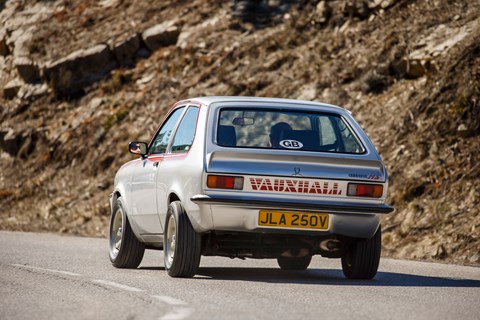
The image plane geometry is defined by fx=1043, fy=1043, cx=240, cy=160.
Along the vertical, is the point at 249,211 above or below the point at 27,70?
above

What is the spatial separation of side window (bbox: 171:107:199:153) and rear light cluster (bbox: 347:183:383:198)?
1610 mm

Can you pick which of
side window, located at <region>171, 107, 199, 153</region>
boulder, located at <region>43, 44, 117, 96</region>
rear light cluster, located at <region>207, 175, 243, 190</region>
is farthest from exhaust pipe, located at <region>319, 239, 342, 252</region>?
boulder, located at <region>43, 44, 117, 96</region>

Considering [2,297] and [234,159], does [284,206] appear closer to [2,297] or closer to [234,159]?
[234,159]

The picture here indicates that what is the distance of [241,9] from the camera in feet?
102

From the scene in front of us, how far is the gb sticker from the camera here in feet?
32.8

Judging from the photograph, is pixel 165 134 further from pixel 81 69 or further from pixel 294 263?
pixel 81 69

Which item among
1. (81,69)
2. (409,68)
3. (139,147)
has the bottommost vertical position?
(81,69)

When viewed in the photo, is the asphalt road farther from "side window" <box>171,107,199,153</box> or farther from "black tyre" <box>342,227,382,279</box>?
"side window" <box>171,107,199,153</box>

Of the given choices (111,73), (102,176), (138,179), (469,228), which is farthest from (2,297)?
(111,73)

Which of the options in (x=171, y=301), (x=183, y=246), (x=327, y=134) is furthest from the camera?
(x=327, y=134)

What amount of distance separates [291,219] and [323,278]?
1.36m

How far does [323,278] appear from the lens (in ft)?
Answer: 35.2

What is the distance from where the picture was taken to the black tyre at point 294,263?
1199cm

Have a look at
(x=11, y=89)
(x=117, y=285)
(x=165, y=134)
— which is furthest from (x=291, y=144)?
(x=11, y=89)
